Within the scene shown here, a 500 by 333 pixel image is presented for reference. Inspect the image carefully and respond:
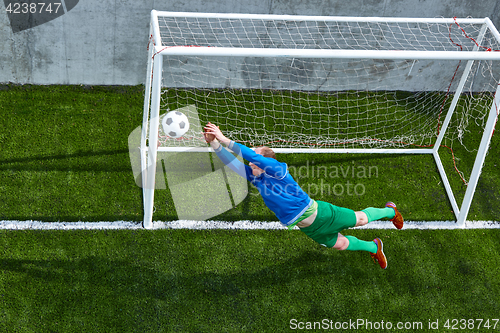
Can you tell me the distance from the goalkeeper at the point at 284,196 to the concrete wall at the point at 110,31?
263 centimetres

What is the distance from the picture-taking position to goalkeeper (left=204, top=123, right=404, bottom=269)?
377cm

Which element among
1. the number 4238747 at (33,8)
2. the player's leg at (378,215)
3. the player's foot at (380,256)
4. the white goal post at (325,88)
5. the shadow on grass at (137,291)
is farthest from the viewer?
the white goal post at (325,88)

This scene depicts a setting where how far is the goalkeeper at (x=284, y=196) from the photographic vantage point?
377cm

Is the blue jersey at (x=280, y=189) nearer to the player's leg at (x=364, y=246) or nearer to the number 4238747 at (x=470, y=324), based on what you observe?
the player's leg at (x=364, y=246)

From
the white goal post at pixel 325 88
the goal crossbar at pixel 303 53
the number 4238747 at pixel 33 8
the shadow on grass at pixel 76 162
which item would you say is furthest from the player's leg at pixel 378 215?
the number 4238747 at pixel 33 8

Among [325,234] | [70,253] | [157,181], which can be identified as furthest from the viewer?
[157,181]

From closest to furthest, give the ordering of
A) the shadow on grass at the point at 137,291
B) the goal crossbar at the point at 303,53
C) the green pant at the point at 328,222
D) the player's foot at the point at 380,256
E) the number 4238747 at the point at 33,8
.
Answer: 1. the goal crossbar at the point at 303,53
2. the green pant at the point at 328,222
3. the shadow on grass at the point at 137,291
4. the player's foot at the point at 380,256
5. the number 4238747 at the point at 33,8

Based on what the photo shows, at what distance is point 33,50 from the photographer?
19.5ft

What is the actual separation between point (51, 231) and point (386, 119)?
4657 mm

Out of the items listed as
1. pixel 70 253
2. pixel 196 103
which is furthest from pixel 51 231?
pixel 196 103

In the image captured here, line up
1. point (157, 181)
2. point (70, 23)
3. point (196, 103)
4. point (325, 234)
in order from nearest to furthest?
point (325, 234), point (157, 181), point (70, 23), point (196, 103)

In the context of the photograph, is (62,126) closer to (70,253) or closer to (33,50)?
(33,50)

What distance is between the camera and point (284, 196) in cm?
401

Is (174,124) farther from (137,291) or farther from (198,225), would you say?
(137,291)
